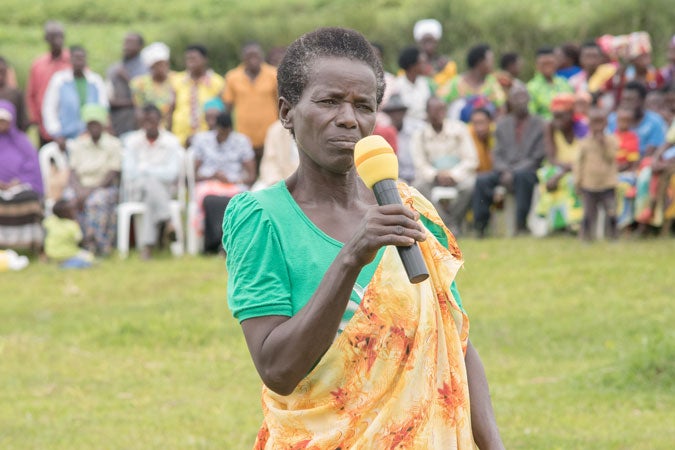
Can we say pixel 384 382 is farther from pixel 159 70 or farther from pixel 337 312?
pixel 159 70

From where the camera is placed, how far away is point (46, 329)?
11.6 m

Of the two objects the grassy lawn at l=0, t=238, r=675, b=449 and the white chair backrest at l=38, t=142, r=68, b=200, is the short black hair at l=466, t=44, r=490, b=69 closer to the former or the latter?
the grassy lawn at l=0, t=238, r=675, b=449

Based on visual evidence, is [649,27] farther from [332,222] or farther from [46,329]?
[332,222]

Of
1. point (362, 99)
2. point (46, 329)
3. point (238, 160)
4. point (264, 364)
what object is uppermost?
point (362, 99)

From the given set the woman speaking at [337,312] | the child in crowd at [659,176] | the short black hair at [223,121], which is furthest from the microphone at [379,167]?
the short black hair at [223,121]

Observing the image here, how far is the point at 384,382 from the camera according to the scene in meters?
3.21

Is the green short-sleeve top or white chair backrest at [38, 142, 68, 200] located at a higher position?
the green short-sleeve top

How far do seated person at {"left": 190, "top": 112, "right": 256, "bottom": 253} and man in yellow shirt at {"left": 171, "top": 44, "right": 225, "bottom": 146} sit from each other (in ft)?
4.04

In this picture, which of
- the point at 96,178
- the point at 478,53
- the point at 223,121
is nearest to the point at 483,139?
the point at 478,53

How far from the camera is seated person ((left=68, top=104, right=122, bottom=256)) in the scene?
51.4ft

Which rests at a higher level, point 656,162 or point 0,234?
point 656,162

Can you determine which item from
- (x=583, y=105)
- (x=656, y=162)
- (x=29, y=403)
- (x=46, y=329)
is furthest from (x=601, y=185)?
(x=29, y=403)

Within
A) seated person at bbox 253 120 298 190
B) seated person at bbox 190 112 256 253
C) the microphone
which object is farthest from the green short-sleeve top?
seated person at bbox 190 112 256 253

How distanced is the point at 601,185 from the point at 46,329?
640 centimetres
